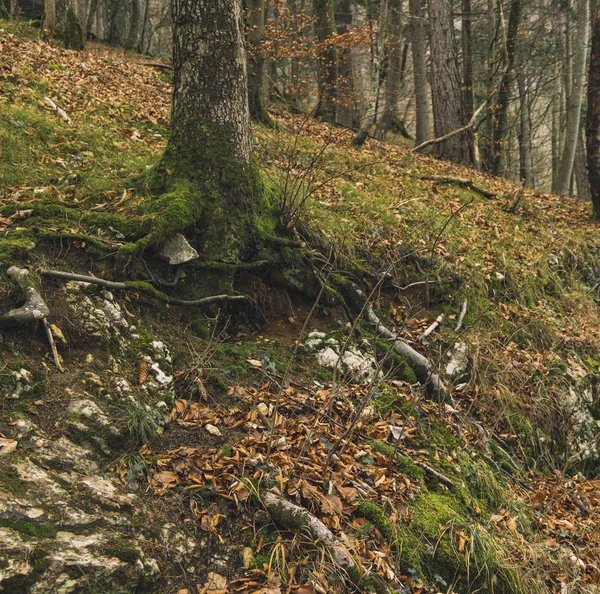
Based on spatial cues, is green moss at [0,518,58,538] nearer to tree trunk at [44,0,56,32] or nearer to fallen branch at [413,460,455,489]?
fallen branch at [413,460,455,489]

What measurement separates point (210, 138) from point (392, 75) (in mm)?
12956

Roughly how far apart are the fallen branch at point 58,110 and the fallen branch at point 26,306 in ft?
12.9

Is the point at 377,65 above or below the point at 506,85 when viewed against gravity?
below

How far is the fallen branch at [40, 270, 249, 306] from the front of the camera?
3.75 m

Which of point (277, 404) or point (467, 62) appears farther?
point (467, 62)

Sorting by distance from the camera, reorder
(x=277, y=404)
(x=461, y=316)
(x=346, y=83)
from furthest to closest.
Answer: (x=346, y=83), (x=461, y=316), (x=277, y=404)

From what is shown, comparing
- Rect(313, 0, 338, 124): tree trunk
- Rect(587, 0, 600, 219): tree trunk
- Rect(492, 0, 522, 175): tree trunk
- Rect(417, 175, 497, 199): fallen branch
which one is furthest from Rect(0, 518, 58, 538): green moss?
Rect(492, 0, 522, 175): tree trunk

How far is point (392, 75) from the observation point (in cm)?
1594

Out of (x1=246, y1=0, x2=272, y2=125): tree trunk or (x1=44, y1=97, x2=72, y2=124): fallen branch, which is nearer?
(x1=44, y1=97, x2=72, y2=124): fallen branch

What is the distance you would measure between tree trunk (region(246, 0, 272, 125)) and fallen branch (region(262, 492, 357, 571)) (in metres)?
8.06

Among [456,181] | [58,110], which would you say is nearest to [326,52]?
[456,181]

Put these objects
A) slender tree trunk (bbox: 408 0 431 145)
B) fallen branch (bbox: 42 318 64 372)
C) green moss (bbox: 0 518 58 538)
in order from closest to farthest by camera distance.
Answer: green moss (bbox: 0 518 58 538), fallen branch (bbox: 42 318 64 372), slender tree trunk (bbox: 408 0 431 145)

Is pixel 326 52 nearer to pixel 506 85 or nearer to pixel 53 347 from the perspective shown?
pixel 506 85

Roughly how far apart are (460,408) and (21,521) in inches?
155
